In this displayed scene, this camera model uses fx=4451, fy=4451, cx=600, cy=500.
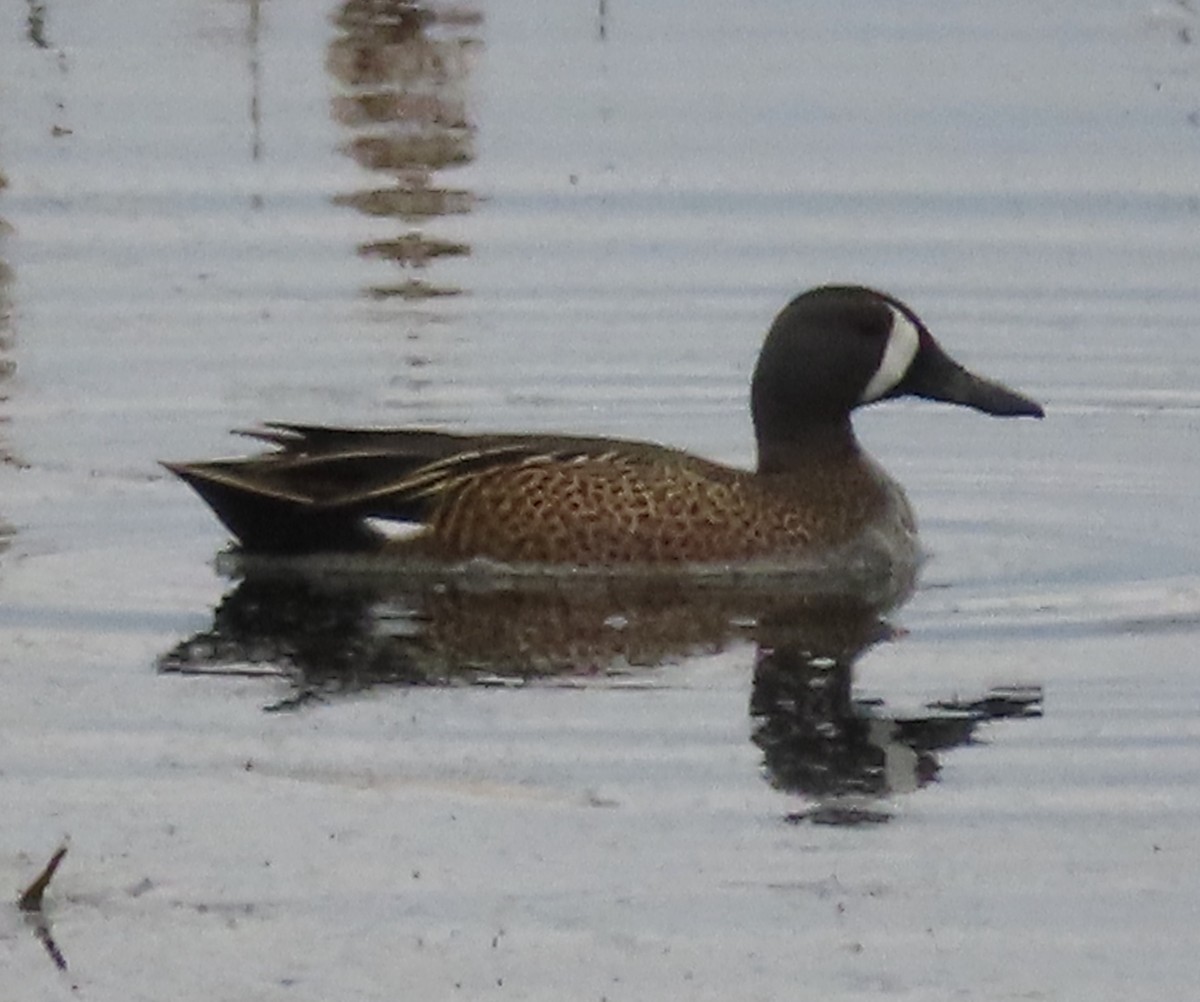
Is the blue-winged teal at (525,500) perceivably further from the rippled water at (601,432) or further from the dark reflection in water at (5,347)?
the dark reflection in water at (5,347)

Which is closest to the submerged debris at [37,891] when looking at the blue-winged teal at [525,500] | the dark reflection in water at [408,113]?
Answer: the blue-winged teal at [525,500]

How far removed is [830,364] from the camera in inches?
428

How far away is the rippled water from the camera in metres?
7.38

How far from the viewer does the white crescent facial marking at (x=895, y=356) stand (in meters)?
10.9

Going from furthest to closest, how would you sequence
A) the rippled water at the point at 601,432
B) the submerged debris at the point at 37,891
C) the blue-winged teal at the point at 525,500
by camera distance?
the blue-winged teal at the point at 525,500
the rippled water at the point at 601,432
the submerged debris at the point at 37,891

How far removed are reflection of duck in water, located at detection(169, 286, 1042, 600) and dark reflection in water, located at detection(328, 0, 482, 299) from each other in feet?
8.68

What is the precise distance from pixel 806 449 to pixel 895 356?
329 millimetres

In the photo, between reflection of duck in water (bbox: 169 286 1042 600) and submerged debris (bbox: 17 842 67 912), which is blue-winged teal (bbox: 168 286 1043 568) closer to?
reflection of duck in water (bbox: 169 286 1042 600)

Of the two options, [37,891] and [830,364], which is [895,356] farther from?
[37,891]

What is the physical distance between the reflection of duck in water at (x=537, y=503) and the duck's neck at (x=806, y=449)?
110 mm

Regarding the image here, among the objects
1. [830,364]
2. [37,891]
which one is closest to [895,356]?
[830,364]

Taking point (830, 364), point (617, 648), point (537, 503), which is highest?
point (830, 364)

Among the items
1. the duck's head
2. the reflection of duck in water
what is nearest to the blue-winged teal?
the reflection of duck in water

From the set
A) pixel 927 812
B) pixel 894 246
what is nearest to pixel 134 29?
pixel 894 246
